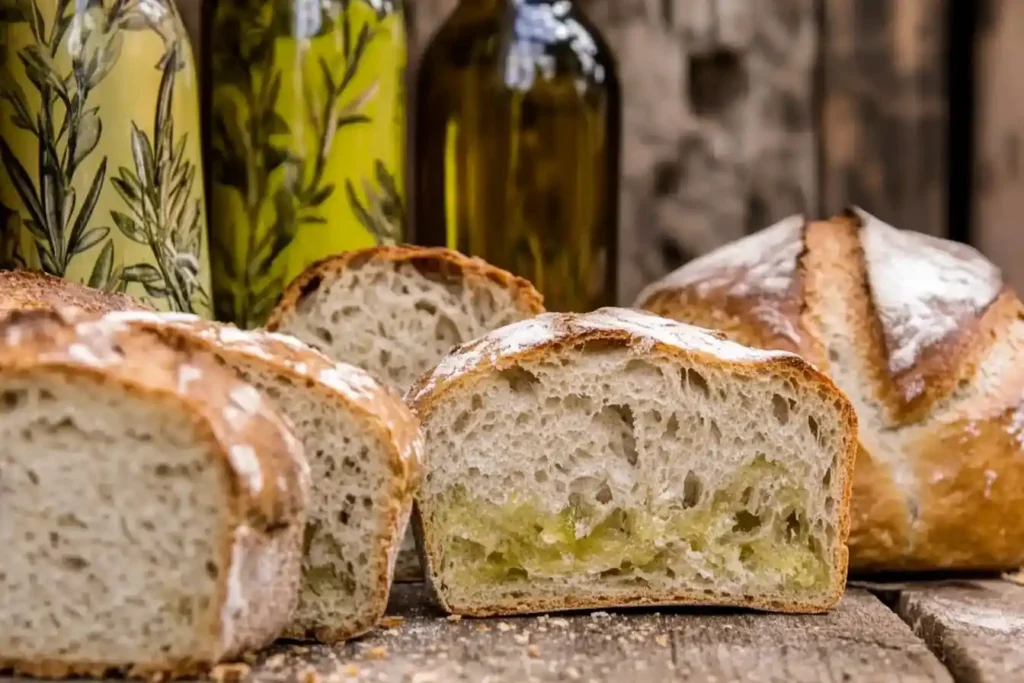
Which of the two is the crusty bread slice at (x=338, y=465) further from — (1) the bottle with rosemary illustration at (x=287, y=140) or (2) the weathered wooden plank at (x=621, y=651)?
(1) the bottle with rosemary illustration at (x=287, y=140)

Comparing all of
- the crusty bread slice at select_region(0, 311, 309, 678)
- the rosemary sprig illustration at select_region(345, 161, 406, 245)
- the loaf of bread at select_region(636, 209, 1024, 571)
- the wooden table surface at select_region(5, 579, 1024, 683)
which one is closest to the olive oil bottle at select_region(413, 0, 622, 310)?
the rosemary sprig illustration at select_region(345, 161, 406, 245)

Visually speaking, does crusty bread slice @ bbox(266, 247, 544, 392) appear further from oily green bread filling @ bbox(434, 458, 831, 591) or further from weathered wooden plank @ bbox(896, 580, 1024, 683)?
weathered wooden plank @ bbox(896, 580, 1024, 683)

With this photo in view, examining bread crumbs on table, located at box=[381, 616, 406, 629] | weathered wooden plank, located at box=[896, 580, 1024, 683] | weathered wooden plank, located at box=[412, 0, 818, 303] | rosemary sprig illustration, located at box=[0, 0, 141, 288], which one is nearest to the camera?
weathered wooden plank, located at box=[896, 580, 1024, 683]

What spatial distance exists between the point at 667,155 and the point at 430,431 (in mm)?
1021

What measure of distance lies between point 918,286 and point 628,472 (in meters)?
0.54

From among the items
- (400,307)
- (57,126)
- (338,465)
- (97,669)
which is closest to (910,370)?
(400,307)

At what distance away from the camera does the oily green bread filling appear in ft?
4.39

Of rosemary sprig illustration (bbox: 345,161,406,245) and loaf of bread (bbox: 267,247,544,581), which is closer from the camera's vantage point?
loaf of bread (bbox: 267,247,544,581)

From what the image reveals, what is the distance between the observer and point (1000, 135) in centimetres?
217

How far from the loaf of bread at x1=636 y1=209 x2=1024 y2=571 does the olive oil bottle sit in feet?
1.01

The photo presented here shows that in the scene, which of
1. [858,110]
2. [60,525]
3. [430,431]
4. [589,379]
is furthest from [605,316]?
[858,110]

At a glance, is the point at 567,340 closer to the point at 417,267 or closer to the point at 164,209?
the point at 417,267

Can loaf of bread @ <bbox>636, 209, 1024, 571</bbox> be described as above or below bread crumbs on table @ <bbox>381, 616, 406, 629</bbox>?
above

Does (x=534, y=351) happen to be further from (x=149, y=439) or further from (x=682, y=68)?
(x=682, y=68)
